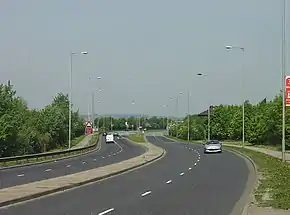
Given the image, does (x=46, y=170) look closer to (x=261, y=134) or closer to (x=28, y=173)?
(x=28, y=173)

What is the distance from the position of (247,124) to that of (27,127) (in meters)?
34.9

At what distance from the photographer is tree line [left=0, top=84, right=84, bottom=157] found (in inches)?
2697

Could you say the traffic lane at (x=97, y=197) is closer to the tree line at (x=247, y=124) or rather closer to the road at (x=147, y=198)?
the road at (x=147, y=198)

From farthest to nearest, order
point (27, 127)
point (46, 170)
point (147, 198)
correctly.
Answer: point (27, 127) → point (46, 170) → point (147, 198)

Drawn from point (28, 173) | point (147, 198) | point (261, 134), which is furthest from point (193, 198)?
point (261, 134)

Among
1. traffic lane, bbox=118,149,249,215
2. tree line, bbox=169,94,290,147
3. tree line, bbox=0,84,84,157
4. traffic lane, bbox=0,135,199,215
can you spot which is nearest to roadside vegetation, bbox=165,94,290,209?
tree line, bbox=169,94,290,147

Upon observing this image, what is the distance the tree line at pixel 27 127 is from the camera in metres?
68.5

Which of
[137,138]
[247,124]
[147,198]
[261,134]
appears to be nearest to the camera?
[147,198]

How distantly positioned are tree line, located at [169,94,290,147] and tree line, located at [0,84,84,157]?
90.2 feet

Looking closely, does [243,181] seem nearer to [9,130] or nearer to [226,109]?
[9,130]

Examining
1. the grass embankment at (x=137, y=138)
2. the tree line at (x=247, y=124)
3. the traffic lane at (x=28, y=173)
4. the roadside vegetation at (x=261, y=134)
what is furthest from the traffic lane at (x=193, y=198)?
the grass embankment at (x=137, y=138)

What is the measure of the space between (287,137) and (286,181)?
48.8 m

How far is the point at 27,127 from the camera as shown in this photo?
82.9 m

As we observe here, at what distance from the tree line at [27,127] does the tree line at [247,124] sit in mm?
27488
